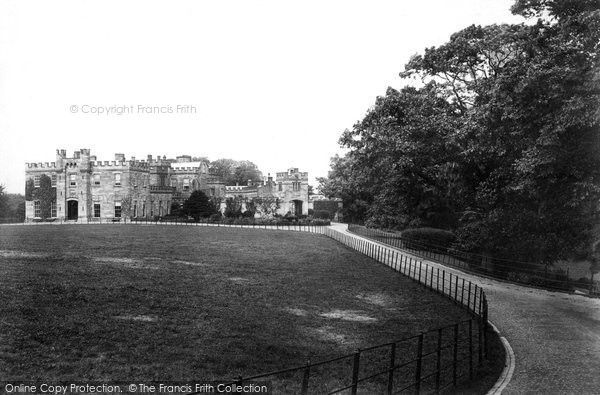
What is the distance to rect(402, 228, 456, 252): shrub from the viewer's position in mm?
30328

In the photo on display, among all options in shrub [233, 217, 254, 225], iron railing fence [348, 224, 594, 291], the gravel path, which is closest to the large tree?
iron railing fence [348, 224, 594, 291]

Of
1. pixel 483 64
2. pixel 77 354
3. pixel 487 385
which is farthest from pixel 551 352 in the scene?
pixel 483 64

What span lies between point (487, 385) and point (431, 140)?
17.7 m

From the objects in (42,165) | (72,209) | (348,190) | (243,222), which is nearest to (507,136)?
(348,190)

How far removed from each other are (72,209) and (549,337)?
69.6m

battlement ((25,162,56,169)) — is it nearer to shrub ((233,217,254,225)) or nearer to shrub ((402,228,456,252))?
shrub ((233,217,254,225))

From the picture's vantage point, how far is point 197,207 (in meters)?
68.0

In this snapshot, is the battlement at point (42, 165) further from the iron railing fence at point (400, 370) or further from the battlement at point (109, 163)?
the iron railing fence at point (400, 370)

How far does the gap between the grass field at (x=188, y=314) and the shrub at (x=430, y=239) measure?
277 inches

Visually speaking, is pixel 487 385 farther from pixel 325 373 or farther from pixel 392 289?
pixel 392 289

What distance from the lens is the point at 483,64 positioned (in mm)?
25594

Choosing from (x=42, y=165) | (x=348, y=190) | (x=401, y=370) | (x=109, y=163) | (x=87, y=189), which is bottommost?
(x=401, y=370)

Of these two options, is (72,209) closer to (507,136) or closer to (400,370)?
(507,136)

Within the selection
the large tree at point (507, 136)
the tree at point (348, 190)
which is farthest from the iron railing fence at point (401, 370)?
the tree at point (348, 190)
